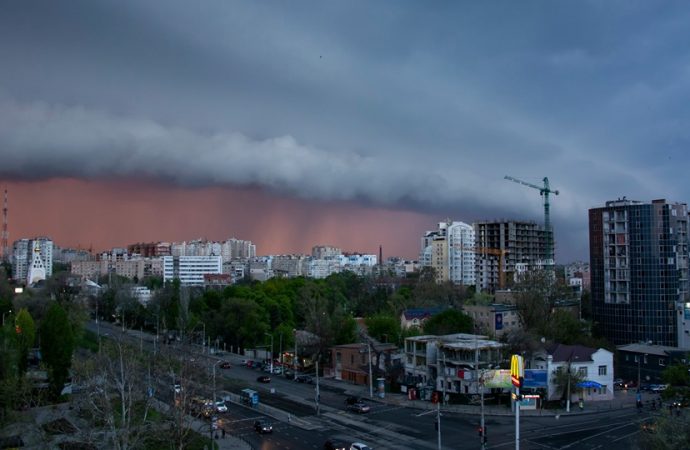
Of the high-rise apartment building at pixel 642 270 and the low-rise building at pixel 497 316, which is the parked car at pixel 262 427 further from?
the high-rise apartment building at pixel 642 270

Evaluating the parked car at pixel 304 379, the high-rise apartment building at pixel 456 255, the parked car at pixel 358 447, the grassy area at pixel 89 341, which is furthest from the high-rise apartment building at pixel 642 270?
the high-rise apartment building at pixel 456 255

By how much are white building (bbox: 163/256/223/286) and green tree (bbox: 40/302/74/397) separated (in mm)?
134526

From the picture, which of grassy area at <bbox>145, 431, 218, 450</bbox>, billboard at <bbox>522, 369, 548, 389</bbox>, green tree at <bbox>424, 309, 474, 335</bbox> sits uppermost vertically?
green tree at <bbox>424, 309, 474, 335</bbox>

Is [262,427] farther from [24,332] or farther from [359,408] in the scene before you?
[24,332]

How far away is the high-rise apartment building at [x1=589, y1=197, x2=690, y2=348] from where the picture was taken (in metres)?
66.9

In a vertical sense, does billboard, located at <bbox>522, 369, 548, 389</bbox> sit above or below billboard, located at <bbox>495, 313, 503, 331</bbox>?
below

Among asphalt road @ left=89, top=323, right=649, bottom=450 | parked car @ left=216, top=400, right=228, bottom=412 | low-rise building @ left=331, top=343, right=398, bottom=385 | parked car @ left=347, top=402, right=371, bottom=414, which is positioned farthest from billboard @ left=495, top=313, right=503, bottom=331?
parked car @ left=216, top=400, right=228, bottom=412

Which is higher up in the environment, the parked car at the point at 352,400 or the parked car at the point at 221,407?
the parked car at the point at 221,407

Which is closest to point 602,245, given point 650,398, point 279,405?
point 650,398

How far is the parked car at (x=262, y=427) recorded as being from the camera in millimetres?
35719

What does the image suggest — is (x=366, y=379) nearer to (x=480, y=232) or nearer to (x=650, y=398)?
(x=650, y=398)

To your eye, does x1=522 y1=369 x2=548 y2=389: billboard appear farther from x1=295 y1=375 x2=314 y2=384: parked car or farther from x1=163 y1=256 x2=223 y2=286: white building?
x1=163 y1=256 x2=223 y2=286: white building

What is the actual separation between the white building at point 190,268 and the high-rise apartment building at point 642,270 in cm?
12967

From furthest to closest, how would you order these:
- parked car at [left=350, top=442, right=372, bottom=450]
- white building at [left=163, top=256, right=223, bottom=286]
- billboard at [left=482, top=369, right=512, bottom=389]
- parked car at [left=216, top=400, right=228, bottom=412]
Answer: white building at [left=163, top=256, right=223, bottom=286]
billboard at [left=482, top=369, right=512, bottom=389]
parked car at [left=216, top=400, right=228, bottom=412]
parked car at [left=350, top=442, right=372, bottom=450]
